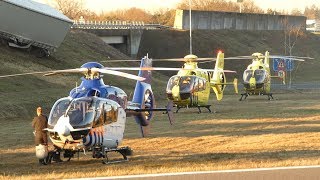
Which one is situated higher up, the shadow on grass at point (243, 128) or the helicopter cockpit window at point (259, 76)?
the helicopter cockpit window at point (259, 76)

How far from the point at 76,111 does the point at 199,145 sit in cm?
638

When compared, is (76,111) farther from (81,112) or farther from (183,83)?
(183,83)

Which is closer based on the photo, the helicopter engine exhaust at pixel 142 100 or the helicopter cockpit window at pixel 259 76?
the helicopter engine exhaust at pixel 142 100

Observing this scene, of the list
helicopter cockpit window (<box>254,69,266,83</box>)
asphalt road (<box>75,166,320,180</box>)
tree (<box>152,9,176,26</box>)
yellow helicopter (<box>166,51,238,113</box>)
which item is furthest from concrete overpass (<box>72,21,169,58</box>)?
asphalt road (<box>75,166,320,180</box>)

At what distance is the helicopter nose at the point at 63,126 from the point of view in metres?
20.3

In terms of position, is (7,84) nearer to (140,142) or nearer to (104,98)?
(140,142)

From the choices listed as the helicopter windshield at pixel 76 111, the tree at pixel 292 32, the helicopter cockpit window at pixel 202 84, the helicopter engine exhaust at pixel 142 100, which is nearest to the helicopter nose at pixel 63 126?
the helicopter windshield at pixel 76 111

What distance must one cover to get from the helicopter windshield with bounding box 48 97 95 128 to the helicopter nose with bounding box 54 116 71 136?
137 millimetres

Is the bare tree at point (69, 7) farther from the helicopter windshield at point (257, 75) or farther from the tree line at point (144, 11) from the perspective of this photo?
the helicopter windshield at point (257, 75)

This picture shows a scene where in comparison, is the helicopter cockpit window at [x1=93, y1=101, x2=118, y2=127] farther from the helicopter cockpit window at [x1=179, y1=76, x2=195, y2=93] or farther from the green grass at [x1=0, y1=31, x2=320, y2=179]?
the helicopter cockpit window at [x1=179, y1=76, x2=195, y2=93]

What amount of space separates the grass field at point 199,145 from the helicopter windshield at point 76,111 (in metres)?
1.24

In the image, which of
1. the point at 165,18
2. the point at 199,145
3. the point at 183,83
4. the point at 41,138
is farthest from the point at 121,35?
the point at 41,138

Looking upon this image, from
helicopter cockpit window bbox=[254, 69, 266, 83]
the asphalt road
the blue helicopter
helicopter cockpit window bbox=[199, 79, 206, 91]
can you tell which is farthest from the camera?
helicopter cockpit window bbox=[254, 69, 266, 83]

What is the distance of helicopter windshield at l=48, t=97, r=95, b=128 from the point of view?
20.8 m
